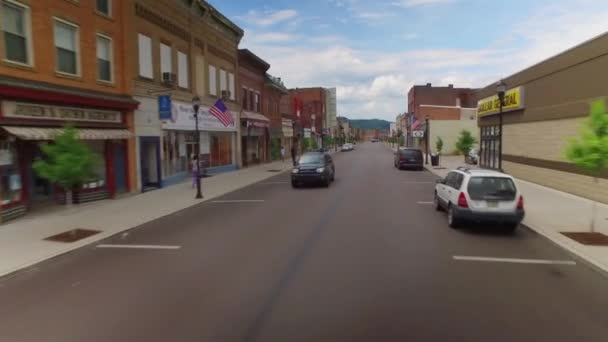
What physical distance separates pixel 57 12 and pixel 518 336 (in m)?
16.9

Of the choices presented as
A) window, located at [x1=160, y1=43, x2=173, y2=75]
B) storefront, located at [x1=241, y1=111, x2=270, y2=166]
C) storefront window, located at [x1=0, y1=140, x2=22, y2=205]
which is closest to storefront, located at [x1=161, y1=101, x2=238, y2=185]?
window, located at [x1=160, y1=43, x2=173, y2=75]

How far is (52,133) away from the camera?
13.5m

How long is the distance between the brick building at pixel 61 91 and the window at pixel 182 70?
17.1 ft

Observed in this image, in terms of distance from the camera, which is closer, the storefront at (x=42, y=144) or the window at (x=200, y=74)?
the storefront at (x=42, y=144)

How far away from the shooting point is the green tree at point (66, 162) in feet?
35.0

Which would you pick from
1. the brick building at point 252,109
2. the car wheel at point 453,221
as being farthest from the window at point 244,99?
the car wheel at point 453,221

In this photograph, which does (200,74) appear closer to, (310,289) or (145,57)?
(145,57)

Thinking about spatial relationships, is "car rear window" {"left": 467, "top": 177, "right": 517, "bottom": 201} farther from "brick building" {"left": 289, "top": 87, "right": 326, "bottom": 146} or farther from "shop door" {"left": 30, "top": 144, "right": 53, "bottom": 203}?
"brick building" {"left": 289, "top": 87, "right": 326, "bottom": 146}

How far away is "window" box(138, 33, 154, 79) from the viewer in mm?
20281

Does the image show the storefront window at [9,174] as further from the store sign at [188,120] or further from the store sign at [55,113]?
the store sign at [188,120]

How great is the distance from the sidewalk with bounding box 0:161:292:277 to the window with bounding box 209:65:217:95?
392 inches

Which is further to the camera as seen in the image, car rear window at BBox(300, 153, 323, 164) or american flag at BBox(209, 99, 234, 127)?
american flag at BBox(209, 99, 234, 127)

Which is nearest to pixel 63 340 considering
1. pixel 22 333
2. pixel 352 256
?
pixel 22 333

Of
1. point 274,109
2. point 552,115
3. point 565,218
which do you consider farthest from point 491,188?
point 274,109
